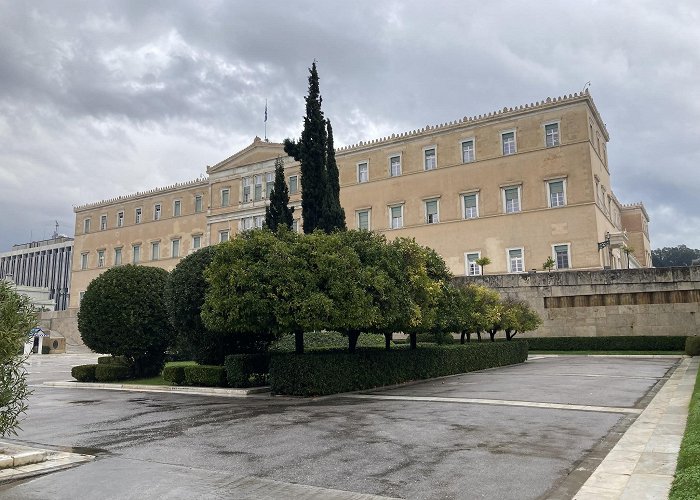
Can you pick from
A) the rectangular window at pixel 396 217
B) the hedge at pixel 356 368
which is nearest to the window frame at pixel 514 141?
the rectangular window at pixel 396 217

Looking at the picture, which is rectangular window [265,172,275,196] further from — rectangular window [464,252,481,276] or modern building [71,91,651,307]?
rectangular window [464,252,481,276]

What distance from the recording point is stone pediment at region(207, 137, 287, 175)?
175ft

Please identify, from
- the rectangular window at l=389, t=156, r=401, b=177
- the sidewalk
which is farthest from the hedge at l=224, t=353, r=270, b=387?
the rectangular window at l=389, t=156, r=401, b=177

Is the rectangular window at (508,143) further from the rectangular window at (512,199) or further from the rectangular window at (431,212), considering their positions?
the rectangular window at (431,212)

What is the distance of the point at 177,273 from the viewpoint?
17391 millimetres

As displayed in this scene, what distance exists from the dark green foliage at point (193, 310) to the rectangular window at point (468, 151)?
2859cm

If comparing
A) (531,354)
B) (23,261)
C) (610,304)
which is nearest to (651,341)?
(610,304)

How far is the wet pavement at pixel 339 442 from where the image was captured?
5754 millimetres

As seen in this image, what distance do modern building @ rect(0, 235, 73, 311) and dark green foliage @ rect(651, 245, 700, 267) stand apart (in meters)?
104

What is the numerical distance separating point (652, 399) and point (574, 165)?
92.8 ft

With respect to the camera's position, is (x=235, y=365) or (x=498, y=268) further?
(x=498, y=268)

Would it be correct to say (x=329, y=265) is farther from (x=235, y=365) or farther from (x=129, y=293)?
(x=129, y=293)

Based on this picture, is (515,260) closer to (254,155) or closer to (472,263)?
(472,263)

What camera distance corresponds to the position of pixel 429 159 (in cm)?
4381
